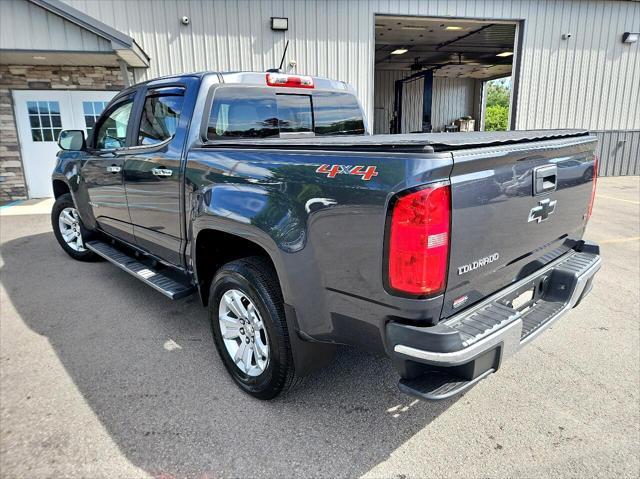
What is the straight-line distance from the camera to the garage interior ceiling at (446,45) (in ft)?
43.8

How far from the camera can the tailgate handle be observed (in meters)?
2.19

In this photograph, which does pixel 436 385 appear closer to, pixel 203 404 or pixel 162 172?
pixel 203 404

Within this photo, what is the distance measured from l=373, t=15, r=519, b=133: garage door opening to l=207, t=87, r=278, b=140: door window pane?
11.6m

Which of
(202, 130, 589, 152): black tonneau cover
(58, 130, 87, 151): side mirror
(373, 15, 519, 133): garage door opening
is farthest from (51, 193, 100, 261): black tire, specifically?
(373, 15, 519, 133): garage door opening

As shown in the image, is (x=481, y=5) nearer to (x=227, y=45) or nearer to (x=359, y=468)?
(x=227, y=45)

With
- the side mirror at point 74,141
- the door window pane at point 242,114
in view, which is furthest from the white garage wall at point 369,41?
the door window pane at point 242,114

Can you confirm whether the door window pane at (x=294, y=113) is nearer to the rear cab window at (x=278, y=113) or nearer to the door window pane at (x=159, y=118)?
the rear cab window at (x=278, y=113)

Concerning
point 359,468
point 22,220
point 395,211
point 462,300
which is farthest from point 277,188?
point 22,220

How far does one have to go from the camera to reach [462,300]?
199 cm

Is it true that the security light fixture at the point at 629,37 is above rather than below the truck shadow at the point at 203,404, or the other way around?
above

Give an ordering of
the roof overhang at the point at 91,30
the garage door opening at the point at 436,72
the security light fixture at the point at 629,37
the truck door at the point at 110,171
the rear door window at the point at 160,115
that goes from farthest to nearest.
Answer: the garage door opening at the point at 436,72 < the security light fixture at the point at 629,37 < the roof overhang at the point at 91,30 < the truck door at the point at 110,171 < the rear door window at the point at 160,115

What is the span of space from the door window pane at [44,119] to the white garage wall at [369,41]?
226 centimetres

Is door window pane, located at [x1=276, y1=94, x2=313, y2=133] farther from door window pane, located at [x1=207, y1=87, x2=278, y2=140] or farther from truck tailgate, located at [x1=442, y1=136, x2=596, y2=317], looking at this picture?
truck tailgate, located at [x1=442, y1=136, x2=596, y2=317]

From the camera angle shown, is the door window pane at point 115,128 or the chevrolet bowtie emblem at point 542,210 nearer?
the chevrolet bowtie emblem at point 542,210
